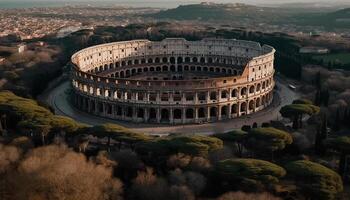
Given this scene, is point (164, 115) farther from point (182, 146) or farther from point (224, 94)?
point (182, 146)

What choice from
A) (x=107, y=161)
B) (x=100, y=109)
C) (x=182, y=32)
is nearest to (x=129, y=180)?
(x=107, y=161)

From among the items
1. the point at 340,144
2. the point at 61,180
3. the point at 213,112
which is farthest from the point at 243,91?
the point at 61,180

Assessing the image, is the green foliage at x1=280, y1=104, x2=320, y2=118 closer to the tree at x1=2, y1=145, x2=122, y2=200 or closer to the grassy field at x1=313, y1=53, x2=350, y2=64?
the tree at x1=2, y1=145, x2=122, y2=200

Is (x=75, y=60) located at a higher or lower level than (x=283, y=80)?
higher

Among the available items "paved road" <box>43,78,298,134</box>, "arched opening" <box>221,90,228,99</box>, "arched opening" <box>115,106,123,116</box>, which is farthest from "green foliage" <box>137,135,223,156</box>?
"arched opening" <box>115,106,123,116</box>

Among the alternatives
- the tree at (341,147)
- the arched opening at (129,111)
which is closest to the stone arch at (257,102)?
the arched opening at (129,111)

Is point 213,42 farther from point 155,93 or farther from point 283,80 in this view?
point 155,93
